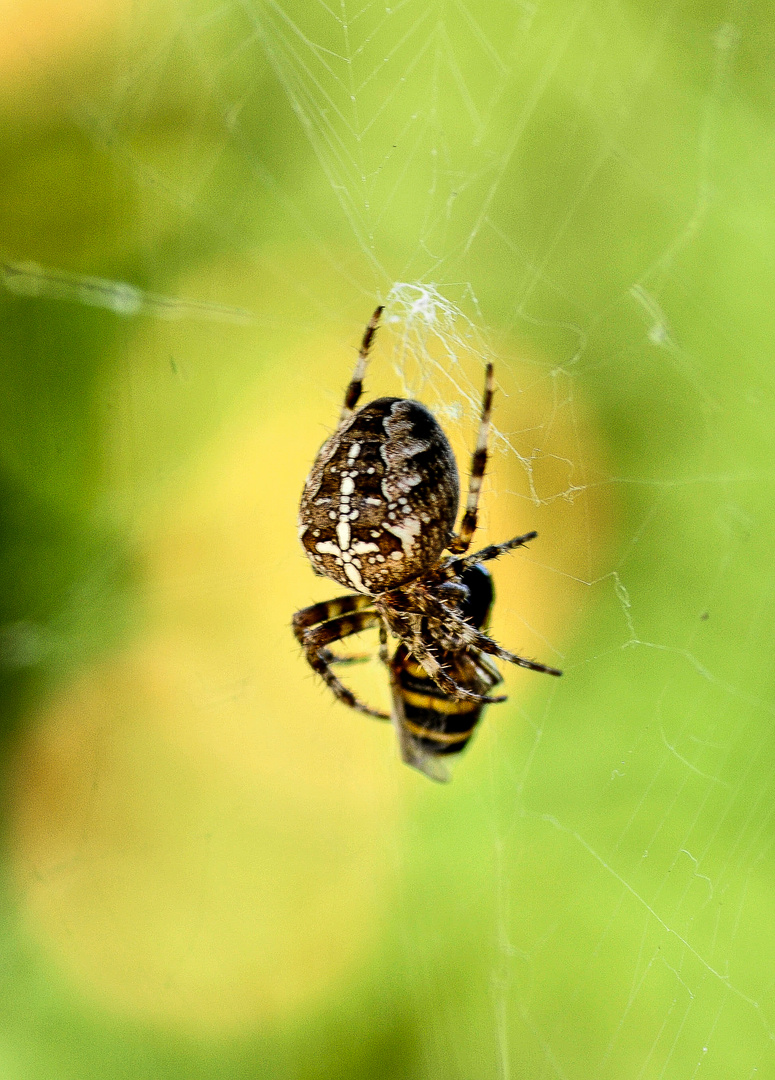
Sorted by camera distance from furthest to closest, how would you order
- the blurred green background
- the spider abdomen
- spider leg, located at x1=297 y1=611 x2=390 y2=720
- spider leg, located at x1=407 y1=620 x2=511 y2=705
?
the blurred green background → spider leg, located at x1=297 y1=611 x2=390 y2=720 → spider leg, located at x1=407 y1=620 x2=511 y2=705 → the spider abdomen

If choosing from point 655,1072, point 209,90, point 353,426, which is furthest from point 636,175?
point 655,1072

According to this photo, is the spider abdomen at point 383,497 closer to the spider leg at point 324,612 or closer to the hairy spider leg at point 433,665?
the hairy spider leg at point 433,665

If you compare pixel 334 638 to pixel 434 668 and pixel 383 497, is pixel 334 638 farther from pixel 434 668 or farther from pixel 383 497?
pixel 383 497

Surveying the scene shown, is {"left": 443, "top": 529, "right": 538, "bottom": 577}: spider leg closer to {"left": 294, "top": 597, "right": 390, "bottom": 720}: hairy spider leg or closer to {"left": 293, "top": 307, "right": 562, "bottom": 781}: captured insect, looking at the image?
Answer: {"left": 293, "top": 307, "right": 562, "bottom": 781}: captured insect

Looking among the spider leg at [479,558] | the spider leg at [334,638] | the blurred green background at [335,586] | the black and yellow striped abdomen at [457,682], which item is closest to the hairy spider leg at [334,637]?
the spider leg at [334,638]

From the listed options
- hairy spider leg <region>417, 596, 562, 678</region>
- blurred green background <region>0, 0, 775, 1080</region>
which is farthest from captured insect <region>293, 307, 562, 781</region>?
blurred green background <region>0, 0, 775, 1080</region>

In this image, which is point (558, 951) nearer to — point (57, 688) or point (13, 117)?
point (57, 688)

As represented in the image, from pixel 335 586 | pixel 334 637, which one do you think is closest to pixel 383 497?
pixel 334 637

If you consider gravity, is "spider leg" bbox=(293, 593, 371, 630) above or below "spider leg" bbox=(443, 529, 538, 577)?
below
